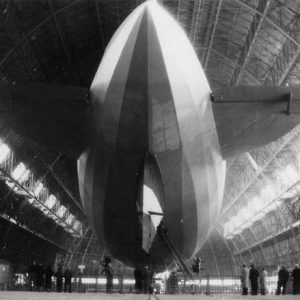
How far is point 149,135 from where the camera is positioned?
11086mm

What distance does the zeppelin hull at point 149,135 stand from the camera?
10.5 metres

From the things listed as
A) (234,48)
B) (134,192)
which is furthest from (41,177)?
(134,192)

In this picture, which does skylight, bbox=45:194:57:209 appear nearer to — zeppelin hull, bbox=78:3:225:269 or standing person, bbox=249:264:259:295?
standing person, bbox=249:264:259:295

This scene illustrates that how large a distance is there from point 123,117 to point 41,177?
2696 centimetres

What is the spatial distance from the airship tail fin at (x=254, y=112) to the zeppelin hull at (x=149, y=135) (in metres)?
0.33

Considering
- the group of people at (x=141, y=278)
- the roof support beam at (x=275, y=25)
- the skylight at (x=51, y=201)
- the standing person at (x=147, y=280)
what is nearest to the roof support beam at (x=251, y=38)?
the roof support beam at (x=275, y=25)

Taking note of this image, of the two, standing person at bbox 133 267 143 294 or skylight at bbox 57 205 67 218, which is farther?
skylight at bbox 57 205 67 218

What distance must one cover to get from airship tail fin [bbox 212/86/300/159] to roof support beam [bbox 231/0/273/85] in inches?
480

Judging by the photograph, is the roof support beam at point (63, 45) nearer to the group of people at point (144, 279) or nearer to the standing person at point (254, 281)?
the group of people at point (144, 279)

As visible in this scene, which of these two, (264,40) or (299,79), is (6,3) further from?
(299,79)

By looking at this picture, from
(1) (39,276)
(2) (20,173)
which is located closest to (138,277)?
(1) (39,276)

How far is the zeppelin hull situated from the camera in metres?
10.5

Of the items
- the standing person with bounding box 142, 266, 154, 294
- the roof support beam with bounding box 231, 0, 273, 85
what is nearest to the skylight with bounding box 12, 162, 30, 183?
the roof support beam with bounding box 231, 0, 273, 85

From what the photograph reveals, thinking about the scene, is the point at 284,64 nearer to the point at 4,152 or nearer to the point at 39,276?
the point at 39,276
